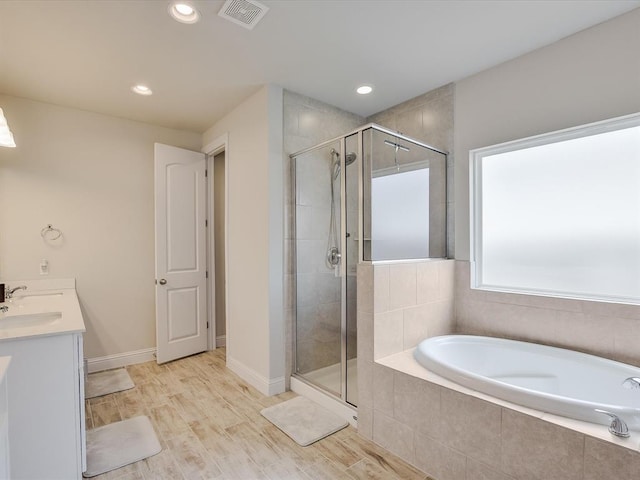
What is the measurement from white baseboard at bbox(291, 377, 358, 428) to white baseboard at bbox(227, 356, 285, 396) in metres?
0.12

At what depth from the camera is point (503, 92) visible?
2428 millimetres

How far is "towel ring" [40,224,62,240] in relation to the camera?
3.01m

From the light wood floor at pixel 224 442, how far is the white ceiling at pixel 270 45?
255cm

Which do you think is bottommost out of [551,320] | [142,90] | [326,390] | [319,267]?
[326,390]

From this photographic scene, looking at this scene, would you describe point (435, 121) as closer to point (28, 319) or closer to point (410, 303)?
point (410, 303)

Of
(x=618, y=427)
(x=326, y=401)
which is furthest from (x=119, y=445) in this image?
(x=618, y=427)

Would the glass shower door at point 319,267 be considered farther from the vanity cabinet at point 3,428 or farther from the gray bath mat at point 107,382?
the vanity cabinet at point 3,428

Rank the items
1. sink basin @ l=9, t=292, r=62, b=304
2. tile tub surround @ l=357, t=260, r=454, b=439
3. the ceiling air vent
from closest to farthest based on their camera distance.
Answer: the ceiling air vent, tile tub surround @ l=357, t=260, r=454, b=439, sink basin @ l=9, t=292, r=62, b=304

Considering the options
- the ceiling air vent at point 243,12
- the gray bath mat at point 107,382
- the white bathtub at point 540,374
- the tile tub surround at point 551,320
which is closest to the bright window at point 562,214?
the tile tub surround at point 551,320

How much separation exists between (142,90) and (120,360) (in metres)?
2.64

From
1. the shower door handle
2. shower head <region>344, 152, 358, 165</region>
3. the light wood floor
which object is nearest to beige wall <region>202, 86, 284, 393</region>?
the light wood floor

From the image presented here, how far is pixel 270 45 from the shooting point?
218cm

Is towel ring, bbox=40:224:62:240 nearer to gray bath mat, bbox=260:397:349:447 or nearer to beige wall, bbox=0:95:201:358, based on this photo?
beige wall, bbox=0:95:201:358

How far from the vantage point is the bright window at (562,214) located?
1970mm
